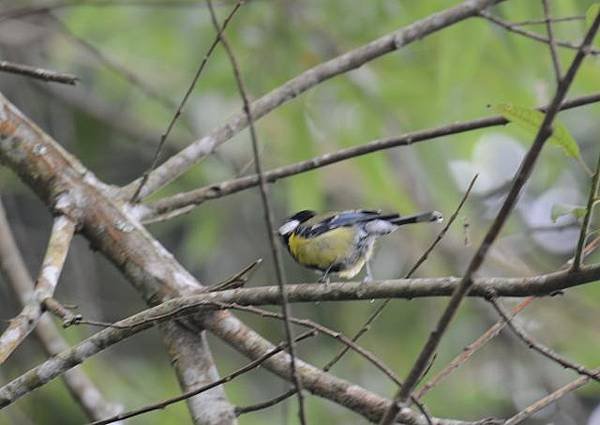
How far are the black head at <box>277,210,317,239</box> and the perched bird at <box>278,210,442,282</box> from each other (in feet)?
0.32

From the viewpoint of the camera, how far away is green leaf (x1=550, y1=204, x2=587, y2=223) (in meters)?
1.88

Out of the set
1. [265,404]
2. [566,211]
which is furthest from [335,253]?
[566,211]

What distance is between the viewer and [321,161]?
2699 millimetres

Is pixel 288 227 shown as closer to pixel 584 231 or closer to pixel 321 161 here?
pixel 321 161

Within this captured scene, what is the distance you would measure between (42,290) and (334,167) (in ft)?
12.1

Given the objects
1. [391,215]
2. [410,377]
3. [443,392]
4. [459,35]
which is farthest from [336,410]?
[410,377]

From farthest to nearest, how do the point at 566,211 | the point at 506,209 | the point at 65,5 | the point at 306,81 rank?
1. the point at 65,5
2. the point at 306,81
3. the point at 566,211
4. the point at 506,209

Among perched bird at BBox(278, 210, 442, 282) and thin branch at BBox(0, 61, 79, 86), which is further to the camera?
perched bird at BBox(278, 210, 442, 282)

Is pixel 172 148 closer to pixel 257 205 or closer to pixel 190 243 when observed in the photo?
pixel 190 243

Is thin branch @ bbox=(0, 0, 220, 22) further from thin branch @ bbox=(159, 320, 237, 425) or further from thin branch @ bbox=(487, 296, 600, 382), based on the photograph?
thin branch @ bbox=(487, 296, 600, 382)

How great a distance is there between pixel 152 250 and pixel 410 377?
1.26 meters

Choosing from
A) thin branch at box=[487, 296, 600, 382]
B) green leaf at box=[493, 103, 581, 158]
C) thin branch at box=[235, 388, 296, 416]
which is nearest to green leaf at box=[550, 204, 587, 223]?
green leaf at box=[493, 103, 581, 158]

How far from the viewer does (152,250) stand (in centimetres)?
264

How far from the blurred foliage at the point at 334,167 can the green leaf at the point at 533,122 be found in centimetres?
123
